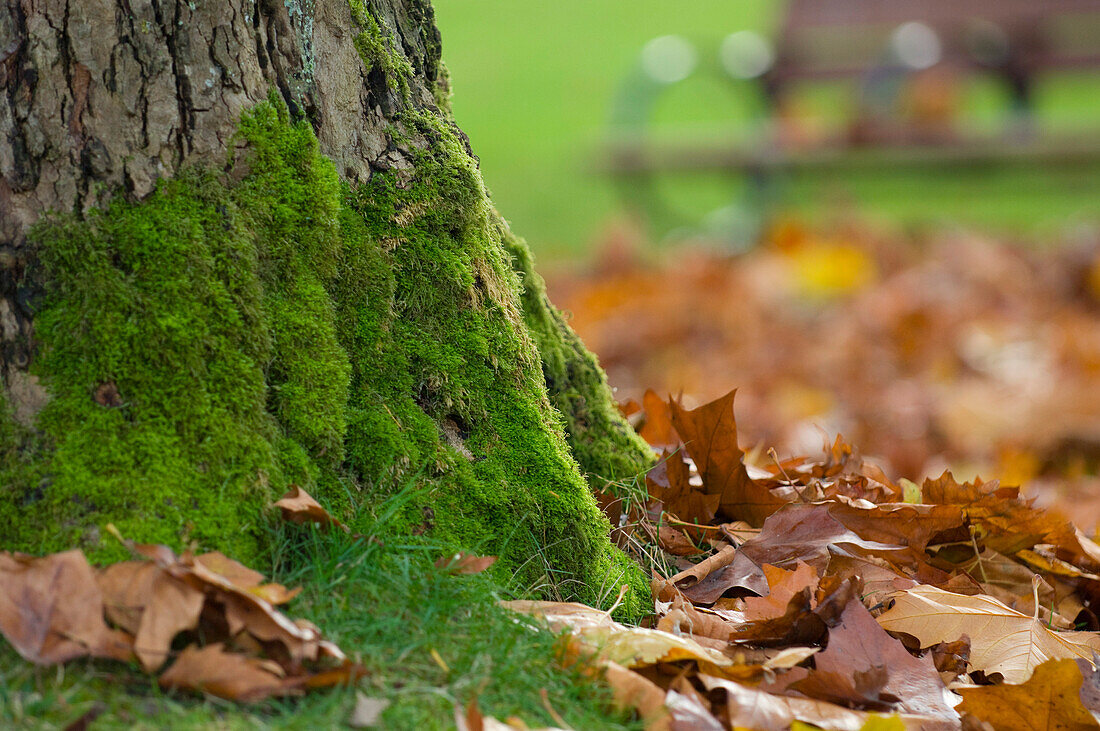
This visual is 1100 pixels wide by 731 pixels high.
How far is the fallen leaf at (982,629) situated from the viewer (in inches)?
69.4

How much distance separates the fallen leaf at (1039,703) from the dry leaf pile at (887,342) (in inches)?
65.7

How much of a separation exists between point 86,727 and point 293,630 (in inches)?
9.8

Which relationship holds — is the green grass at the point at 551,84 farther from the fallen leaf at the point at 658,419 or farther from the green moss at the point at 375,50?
the green moss at the point at 375,50

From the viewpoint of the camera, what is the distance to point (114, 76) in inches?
60.4

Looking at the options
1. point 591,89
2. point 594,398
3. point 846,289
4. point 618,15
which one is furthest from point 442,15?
point 594,398

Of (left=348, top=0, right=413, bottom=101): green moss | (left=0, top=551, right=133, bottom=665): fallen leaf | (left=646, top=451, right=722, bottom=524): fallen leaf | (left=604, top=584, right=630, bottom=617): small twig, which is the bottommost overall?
(left=604, top=584, right=630, bottom=617): small twig

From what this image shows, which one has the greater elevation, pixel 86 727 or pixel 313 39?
pixel 313 39

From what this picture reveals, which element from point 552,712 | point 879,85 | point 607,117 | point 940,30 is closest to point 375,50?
point 552,712

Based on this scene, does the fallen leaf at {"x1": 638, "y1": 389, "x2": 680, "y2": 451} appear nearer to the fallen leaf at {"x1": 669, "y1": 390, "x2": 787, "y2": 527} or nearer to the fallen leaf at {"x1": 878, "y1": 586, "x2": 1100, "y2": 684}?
the fallen leaf at {"x1": 669, "y1": 390, "x2": 787, "y2": 527}

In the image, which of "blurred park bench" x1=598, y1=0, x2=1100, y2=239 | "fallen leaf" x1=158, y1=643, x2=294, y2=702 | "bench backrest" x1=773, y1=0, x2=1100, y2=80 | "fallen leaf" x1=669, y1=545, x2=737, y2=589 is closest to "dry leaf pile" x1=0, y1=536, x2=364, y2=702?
"fallen leaf" x1=158, y1=643, x2=294, y2=702

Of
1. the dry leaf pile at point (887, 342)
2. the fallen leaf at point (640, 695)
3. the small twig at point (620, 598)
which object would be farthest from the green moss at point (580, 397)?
the dry leaf pile at point (887, 342)

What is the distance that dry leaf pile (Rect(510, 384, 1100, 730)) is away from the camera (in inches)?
59.9

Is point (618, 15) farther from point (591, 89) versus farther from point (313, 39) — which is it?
point (313, 39)

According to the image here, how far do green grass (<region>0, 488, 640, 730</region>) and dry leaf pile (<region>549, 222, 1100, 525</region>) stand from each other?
2.17 meters
